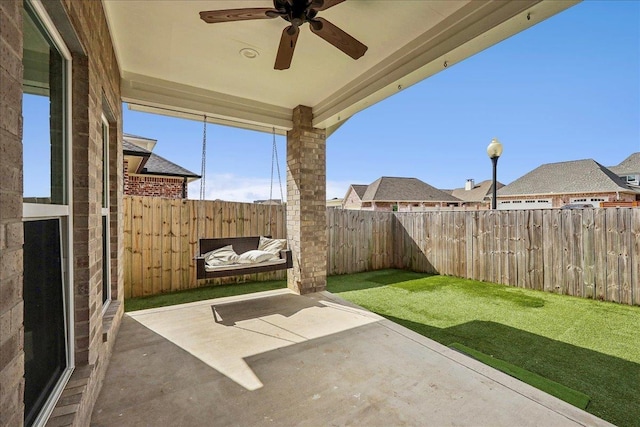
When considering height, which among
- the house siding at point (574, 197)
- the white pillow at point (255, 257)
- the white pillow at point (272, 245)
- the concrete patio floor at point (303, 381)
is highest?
the house siding at point (574, 197)

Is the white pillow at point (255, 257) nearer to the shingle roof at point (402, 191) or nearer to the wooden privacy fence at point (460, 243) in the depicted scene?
the wooden privacy fence at point (460, 243)

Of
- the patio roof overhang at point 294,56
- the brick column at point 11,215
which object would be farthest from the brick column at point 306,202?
the brick column at point 11,215

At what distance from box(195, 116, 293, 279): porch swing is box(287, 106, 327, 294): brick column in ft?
1.12

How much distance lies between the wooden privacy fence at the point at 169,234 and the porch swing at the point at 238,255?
291 mm

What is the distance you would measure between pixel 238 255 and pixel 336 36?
342 centimetres

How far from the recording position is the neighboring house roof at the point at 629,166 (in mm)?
15670

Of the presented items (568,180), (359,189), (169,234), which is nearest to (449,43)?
(169,234)

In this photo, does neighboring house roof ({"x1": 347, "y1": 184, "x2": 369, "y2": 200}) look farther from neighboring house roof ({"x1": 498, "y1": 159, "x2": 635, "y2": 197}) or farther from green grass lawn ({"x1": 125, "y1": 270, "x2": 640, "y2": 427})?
green grass lawn ({"x1": 125, "y1": 270, "x2": 640, "y2": 427})

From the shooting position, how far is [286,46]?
2.54m

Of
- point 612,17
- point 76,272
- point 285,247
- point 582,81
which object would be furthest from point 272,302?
point 582,81

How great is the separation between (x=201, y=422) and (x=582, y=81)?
13.7 meters

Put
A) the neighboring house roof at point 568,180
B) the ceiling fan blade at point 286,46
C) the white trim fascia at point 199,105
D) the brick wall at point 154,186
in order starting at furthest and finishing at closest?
the neighboring house roof at point 568,180 → the brick wall at point 154,186 → the white trim fascia at point 199,105 → the ceiling fan blade at point 286,46

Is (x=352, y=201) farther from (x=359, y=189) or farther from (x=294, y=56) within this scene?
(x=294, y=56)

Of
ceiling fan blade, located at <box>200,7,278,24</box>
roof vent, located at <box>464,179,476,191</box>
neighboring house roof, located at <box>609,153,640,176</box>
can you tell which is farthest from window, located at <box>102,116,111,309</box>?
roof vent, located at <box>464,179,476,191</box>
